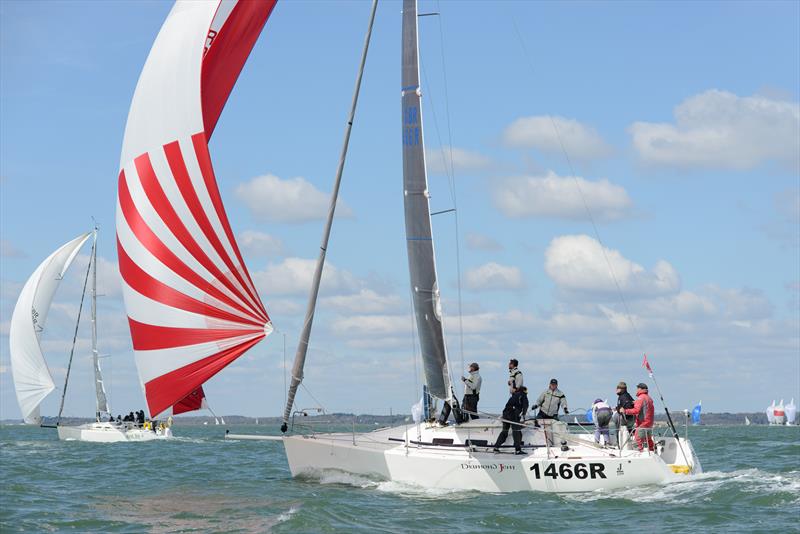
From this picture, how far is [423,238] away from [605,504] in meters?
6.18

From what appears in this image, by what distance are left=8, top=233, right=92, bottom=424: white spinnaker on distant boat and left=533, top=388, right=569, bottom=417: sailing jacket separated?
41.3 metres

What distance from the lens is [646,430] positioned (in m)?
19.3

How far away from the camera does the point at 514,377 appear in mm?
19625

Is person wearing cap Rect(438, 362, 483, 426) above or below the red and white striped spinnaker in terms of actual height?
below

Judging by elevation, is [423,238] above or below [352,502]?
above

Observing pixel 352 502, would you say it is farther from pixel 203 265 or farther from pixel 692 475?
pixel 692 475

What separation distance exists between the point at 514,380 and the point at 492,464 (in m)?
1.73

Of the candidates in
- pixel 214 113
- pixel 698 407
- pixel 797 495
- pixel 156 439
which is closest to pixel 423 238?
pixel 214 113

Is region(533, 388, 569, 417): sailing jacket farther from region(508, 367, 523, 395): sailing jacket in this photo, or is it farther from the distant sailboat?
the distant sailboat

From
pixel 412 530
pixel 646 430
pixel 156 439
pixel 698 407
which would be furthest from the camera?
pixel 698 407

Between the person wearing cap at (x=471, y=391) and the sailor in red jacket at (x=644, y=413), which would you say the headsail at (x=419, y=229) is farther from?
the sailor in red jacket at (x=644, y=413)

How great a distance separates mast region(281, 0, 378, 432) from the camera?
1959 centimetres

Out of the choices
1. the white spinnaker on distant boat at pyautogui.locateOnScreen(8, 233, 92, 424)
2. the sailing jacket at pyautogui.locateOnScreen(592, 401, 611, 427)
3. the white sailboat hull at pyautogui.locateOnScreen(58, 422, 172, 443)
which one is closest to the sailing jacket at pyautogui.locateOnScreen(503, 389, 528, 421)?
the sailing jacket at pyautogui.locateOnScreen(592, 401, 611, 427)

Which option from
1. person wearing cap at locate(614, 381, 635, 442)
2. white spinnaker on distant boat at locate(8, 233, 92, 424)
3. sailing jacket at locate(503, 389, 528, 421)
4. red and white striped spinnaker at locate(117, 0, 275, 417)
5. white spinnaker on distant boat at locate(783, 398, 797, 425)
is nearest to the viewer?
red and white striped spinnaker at locate(117, 0, 275, 417)
